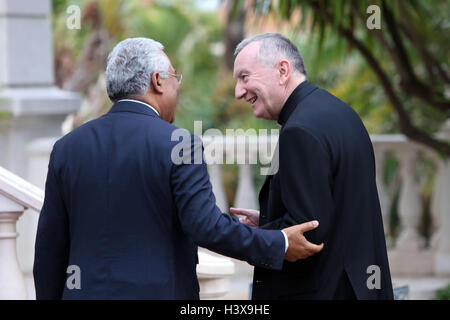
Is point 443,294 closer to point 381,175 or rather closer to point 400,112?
point 381,175

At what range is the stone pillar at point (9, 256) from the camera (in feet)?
12.5

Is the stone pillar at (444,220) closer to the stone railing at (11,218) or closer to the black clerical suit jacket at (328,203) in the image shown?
the black clerical suit jacket at (328,203)

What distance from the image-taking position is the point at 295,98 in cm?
332

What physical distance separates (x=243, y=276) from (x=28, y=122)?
223cm

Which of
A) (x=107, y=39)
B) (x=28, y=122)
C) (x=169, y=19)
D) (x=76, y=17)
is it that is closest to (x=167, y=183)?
(x=76, y=17)

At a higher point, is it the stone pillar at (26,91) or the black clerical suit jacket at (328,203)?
the stone pillar at (26,91)

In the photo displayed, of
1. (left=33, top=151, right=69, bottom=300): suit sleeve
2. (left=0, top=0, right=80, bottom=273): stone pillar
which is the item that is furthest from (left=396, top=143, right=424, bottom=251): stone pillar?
(left=33, top=151, right=69, bottom=300): suit sleeve

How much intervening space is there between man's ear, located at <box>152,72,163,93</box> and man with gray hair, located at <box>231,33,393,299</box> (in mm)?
391

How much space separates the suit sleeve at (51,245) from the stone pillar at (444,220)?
4.82 metres

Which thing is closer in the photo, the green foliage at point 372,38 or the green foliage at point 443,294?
the green foliage at point 443,294

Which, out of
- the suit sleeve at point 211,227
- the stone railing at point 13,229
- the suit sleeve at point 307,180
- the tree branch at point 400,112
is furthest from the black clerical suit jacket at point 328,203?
the tree branch at point 400,112

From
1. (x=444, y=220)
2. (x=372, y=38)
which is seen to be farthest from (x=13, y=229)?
(x=444, y=220)

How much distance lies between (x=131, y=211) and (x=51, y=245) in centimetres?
38
